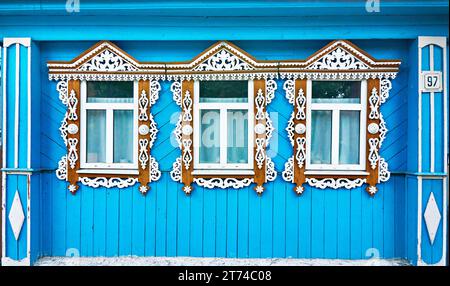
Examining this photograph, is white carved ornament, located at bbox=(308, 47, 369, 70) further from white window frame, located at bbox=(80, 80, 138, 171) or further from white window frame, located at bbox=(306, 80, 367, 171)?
white window frame, located at bbox=(80, 80, 138, 171)

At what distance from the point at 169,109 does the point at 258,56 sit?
1.06 meters


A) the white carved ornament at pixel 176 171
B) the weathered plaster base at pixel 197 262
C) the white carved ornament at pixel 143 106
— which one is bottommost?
the weathered plaster base at pixel 197 262

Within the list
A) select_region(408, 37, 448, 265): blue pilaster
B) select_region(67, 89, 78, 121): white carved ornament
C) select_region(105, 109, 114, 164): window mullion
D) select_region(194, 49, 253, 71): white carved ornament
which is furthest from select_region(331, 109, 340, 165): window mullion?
select_region(67, 89, 78, 121): white carved ornament

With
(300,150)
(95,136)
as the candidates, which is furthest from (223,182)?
(95,136)

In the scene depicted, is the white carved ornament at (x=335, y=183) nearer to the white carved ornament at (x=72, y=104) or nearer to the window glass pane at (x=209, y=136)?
the window glass pane at (x=209, y=136)

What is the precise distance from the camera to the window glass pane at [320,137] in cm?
358

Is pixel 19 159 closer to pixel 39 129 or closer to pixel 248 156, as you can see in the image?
pixel 39 129

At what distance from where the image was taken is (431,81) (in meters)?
3.35

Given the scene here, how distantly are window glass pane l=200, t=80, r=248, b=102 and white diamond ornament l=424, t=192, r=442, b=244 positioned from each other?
6.75ft

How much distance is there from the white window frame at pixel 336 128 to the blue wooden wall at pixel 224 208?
21 centimetres

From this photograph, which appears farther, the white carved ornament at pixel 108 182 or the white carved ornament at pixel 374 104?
the white carved ornament at pixel 108 182

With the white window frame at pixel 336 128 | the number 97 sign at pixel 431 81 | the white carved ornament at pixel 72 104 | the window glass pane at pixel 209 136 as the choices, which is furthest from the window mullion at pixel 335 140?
the white carved ornament at pixel 72 104

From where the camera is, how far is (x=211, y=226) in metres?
3.61

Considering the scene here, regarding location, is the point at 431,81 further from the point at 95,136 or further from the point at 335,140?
the point at 95,136
